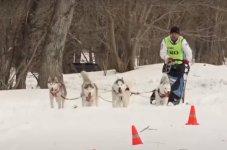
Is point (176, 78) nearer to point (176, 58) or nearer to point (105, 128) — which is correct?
point (176, 58)

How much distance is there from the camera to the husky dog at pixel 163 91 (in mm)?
9031

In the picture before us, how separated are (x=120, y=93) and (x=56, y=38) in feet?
13.9

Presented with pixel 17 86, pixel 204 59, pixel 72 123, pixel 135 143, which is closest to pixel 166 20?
pixel 204 59

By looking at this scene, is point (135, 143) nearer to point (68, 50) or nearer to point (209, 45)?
point (68, 50)

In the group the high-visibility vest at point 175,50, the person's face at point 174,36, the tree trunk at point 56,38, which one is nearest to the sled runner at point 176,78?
the high-visibility vest at point 175,50

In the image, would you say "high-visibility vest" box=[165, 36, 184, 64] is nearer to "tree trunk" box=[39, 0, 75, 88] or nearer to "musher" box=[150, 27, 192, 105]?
"musher" box=[150, 27, 192, 105]

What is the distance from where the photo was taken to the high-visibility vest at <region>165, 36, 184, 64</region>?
9242 mm

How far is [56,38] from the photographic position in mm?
12586

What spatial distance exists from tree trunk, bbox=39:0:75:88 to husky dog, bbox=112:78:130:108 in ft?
12.6

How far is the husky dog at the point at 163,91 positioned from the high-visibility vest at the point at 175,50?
512mm

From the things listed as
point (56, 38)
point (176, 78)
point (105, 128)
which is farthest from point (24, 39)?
point (105, 128)

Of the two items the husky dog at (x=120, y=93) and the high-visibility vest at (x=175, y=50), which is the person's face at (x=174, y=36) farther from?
the husky dog at (x=120, y=93)

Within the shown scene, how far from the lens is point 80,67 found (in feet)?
86.0

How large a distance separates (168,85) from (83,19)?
10217mm
